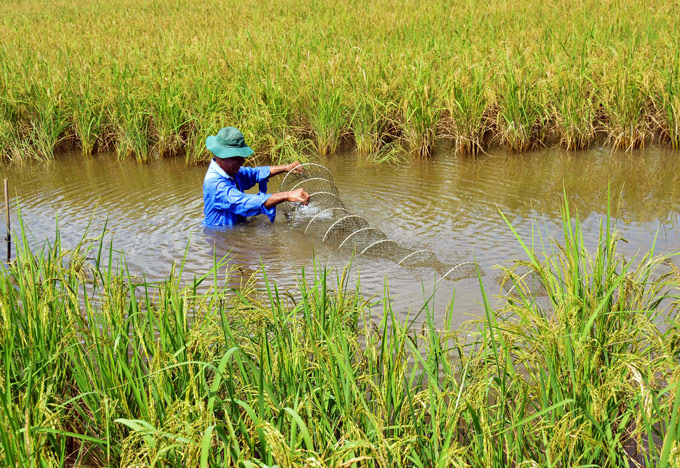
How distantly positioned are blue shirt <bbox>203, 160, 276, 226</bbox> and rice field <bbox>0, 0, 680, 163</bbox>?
4.52 ft

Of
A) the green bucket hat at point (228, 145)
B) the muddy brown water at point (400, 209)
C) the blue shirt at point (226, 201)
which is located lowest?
the muddy brown water at point (400, 209)

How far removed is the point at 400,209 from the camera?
19.5 ft

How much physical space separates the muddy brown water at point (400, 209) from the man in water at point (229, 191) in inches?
6.8

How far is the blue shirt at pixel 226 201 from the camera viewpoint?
5191mm

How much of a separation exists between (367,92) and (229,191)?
271 centimetres

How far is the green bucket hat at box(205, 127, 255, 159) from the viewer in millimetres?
5133

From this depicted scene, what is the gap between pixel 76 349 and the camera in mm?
2543

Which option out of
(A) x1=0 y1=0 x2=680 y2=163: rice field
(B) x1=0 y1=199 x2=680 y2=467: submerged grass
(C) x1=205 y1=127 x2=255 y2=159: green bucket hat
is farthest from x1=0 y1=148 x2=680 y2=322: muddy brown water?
(B) x1=0 y1=199 x2=680 y2=467: submerged grass

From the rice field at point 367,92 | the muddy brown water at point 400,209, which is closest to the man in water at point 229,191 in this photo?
the muddy brown water at point 400,209

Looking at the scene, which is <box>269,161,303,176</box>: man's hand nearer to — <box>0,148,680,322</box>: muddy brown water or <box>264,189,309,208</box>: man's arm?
<box>0,148,680,322</box>: muddy brown water

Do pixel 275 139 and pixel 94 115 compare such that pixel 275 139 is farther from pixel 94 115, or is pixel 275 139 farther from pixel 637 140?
pixel 637 140

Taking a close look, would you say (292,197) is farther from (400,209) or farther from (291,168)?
(400,209)

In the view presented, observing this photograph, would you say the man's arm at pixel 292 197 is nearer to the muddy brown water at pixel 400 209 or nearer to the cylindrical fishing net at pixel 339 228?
the cylindrical fishing net at pixel 339 228

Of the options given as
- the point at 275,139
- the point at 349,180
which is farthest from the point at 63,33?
the point at 349,180
